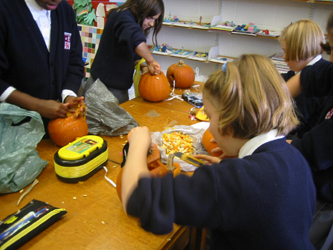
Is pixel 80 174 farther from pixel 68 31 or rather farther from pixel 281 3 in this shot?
pixel 281 3

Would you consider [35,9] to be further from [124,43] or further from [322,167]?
[322,167]

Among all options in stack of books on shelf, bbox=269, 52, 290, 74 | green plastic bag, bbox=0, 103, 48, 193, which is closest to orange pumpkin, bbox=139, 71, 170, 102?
green plastic bag, bbox=0, 103, 48, 193

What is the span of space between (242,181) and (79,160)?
73cm

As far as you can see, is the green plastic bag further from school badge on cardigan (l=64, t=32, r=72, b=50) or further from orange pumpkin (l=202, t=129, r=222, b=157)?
orange pumpkin (l=202, t=129, r=222, b=157)

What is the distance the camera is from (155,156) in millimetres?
1018

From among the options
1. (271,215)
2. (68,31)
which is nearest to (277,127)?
(271,215)

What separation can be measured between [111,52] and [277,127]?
1.74 metres

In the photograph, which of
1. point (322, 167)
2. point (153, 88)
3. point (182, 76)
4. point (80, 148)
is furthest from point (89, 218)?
point (182, 76)

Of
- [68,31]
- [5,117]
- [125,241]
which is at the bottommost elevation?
[125,241]

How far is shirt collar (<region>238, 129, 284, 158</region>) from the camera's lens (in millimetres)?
819

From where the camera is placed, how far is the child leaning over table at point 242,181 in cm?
66

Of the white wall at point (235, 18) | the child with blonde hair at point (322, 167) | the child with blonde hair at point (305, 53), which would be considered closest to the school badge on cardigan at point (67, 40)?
the child with blonde hair at point (322, 167)

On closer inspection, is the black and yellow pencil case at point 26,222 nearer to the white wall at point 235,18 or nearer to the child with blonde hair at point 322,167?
the child with blonde hair at point 322,167

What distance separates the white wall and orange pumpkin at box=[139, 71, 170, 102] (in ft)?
7.65
